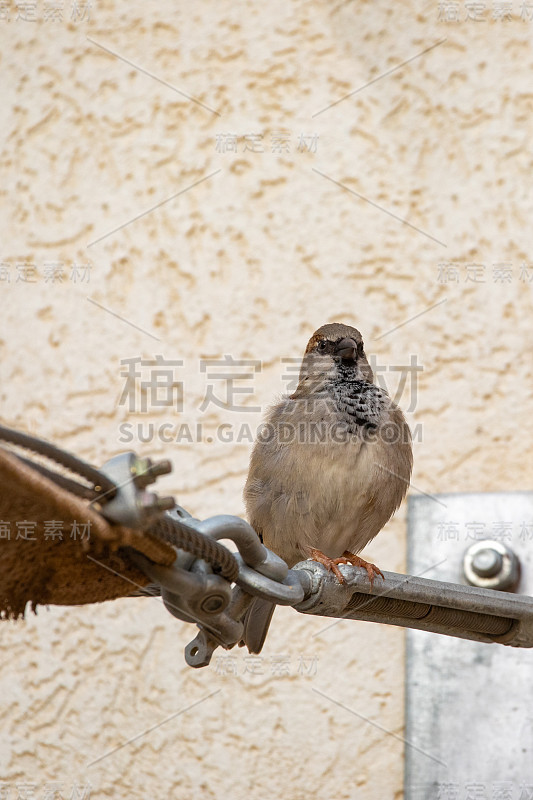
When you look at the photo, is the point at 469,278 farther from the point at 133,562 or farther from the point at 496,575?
the point at 133,562

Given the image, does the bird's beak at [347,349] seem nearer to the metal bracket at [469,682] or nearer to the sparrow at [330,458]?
the sparrow at [330,458]

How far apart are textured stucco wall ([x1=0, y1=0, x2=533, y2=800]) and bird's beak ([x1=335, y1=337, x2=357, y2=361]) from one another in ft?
0.10

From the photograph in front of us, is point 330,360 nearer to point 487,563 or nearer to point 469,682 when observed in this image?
point 487,563

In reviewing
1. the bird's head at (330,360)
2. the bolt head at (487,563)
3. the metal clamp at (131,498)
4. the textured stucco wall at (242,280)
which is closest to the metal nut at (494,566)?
the bolt head at (487,563)

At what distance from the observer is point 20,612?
656 mm

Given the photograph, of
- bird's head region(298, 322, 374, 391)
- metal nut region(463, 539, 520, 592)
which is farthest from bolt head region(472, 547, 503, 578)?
bird's head region(298, 322, 374, 391)

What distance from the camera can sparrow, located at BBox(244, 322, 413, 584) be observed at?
1.55 meters

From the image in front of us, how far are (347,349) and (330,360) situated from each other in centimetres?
4

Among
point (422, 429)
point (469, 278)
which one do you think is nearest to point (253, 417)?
point (422, 429)

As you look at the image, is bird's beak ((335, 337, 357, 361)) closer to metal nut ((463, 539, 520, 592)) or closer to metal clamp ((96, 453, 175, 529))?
metal nut ((463, 539, 520, 592))

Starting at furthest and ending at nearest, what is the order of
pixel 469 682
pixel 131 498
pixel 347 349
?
pixel 347 349 < pixel 469 682 < pixel 131 498

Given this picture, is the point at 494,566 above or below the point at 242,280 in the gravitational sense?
below

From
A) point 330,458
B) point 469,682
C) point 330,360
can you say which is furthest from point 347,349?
point 469,682

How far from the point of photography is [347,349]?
5.32ft
